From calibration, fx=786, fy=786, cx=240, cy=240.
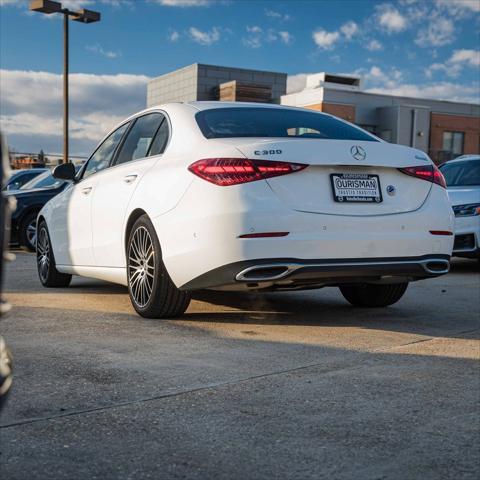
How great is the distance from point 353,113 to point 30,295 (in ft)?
129

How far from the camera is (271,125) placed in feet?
17.7

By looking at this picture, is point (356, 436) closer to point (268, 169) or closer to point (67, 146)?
point (268, 169)

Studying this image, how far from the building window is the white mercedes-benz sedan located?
143ft

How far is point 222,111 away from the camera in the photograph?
18.2 ft

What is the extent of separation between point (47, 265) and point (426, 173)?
12.8 ft

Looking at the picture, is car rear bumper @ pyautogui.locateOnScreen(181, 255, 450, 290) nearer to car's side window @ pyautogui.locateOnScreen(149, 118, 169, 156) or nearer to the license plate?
the license plate

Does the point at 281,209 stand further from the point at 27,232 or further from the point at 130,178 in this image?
the point at 27,232

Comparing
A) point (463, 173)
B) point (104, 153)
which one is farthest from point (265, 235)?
point (463, 173)

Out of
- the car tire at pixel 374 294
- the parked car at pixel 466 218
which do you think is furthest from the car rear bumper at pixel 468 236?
the car tire at pixel 374 294

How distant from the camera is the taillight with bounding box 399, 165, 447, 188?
5.13 metres

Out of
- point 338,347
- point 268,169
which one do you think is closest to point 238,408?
point 338,347

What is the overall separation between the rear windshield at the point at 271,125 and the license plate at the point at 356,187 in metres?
0.49

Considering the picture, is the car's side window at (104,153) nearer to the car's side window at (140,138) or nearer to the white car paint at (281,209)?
the car's side window at (140,138)

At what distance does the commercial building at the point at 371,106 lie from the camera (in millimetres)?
44219
